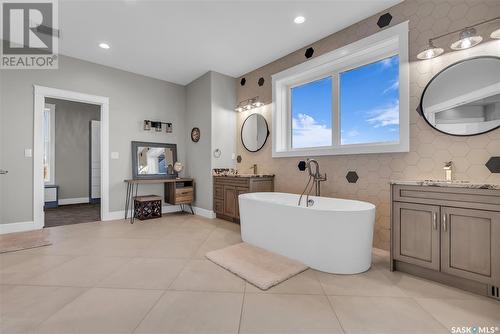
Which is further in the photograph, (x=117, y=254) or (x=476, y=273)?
(x=117, y=254)

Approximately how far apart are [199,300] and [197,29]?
3.16 meters

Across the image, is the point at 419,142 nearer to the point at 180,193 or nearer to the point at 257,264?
the point at 257,264

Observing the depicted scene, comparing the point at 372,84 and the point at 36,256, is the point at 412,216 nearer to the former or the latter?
the point at 372,84

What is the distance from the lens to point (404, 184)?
2100 mm

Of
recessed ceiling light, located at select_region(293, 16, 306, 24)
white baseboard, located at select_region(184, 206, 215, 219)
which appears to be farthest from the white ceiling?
white baseboard, located at select_region(184, 206, 215, 219)

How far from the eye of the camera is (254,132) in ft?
14.4

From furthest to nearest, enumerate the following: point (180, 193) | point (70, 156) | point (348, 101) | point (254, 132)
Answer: point (70, 156), point (180, 193), point (254, 132), point (348, 101)

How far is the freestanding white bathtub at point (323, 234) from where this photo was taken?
→ 2068 mm

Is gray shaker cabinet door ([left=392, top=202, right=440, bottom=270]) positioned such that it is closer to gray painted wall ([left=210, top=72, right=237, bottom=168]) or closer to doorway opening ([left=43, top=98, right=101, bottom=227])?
gray painted wall ([left=210, top=72, right=237, bottom=168])

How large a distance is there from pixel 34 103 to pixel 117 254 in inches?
113

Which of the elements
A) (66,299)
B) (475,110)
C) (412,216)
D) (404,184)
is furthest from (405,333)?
(66,299)

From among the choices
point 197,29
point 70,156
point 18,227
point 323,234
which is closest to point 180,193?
point 18,227

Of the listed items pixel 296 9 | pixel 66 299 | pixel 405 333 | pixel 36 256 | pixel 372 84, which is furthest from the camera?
pixel 372 84

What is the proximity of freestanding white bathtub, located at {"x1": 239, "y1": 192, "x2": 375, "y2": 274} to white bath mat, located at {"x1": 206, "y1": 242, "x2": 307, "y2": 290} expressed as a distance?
12 cm
